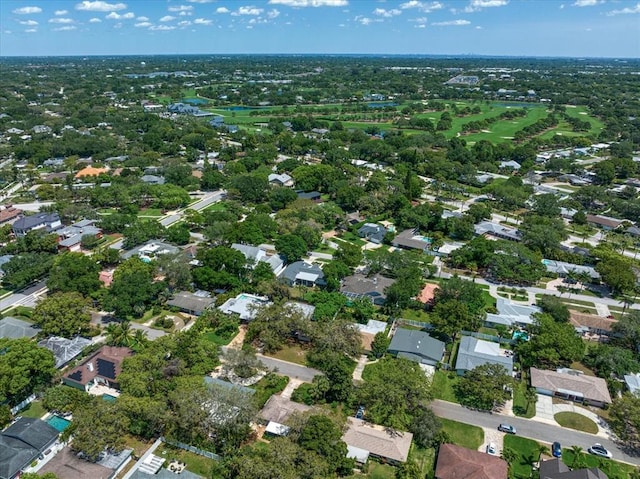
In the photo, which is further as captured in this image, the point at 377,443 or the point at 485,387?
the point at 485,387

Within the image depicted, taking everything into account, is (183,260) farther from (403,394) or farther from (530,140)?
(530,140)

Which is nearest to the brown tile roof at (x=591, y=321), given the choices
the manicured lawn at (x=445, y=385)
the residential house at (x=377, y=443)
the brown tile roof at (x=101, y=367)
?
the manicured lawn at (x=445, y=385)

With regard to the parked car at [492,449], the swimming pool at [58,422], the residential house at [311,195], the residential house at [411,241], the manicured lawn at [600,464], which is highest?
the residential house at [311,195]

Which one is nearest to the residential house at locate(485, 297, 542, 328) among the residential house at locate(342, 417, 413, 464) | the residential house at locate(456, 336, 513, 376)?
the residential house at locate(456, 336, 513, 376)

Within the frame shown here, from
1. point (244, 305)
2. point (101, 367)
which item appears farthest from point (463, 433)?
point (101, 367)

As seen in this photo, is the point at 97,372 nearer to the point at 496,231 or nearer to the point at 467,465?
the point at 467,465

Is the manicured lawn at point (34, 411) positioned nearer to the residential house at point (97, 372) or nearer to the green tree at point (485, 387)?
the residential house at point (97, 372)

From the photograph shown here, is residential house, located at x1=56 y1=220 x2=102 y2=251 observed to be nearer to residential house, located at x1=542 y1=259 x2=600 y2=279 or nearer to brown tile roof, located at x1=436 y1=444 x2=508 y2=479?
brown tile roof, located at x1=436 y1=444 x2=508 y2=479
